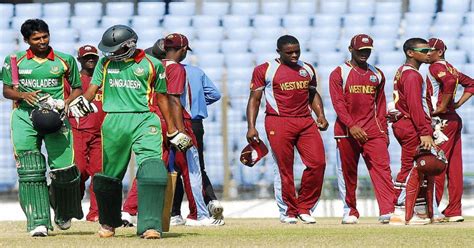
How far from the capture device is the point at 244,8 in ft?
85.9

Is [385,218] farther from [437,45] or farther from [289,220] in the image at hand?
[437,45]

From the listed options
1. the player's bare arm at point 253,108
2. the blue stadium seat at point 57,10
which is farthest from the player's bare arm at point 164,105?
the blue stadium seat at point 57,10

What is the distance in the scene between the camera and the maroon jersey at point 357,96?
14.7 m

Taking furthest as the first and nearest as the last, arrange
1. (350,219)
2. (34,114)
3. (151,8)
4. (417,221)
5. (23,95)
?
(151,8) → (350,219) → (417,221) → (23,95) → (34,114)

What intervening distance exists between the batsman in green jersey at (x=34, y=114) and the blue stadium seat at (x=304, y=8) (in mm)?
14126

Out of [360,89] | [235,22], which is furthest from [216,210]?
[235,22]

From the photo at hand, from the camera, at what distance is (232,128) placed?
21.5m

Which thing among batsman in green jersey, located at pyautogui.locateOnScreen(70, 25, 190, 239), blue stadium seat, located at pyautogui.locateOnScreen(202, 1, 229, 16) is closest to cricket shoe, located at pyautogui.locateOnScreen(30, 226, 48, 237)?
batsman in green jersey, located at pyautogui.locateOnScreen(70, 25, 190, 239)

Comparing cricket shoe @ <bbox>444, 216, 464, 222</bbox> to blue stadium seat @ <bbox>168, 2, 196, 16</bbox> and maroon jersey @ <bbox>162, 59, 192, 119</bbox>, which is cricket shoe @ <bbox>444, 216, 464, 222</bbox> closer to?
maroon jersey @ <bbox>162, 59, 192, 119</bbox>

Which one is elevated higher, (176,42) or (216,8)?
(216,8)

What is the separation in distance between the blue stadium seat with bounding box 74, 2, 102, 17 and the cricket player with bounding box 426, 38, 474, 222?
12.4 meters

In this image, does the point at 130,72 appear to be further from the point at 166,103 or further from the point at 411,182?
the point at 411,182

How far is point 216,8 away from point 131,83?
15.2 metres

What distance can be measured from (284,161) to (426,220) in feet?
5.94
